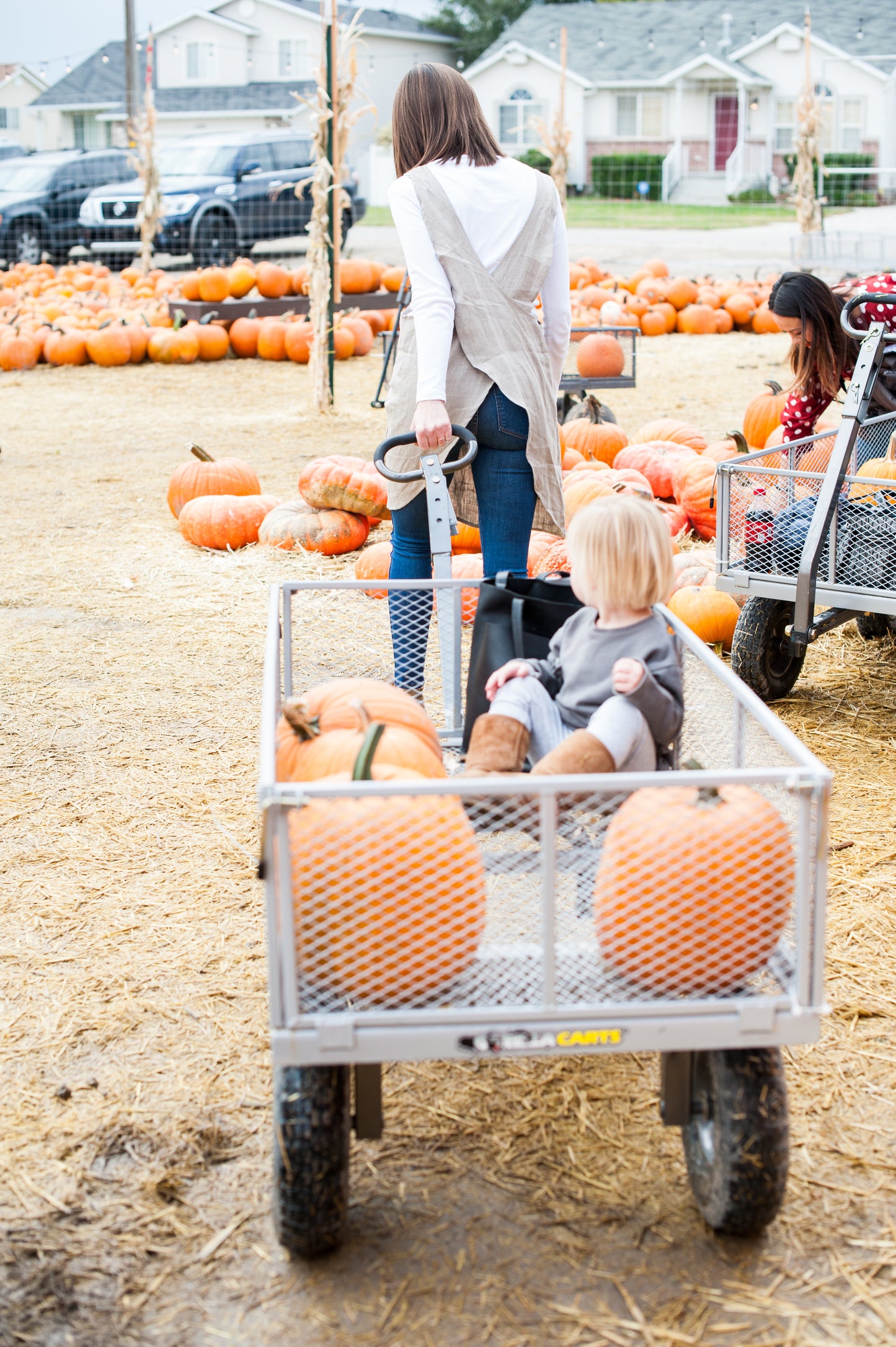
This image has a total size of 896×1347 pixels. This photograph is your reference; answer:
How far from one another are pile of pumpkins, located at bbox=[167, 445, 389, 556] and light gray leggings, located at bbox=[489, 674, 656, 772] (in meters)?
3.63

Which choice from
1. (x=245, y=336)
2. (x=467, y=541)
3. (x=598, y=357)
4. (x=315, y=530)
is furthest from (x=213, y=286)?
(x=467, y=541)

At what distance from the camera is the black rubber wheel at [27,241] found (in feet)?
67.4

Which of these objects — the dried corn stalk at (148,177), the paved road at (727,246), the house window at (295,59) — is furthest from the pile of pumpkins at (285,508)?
the house window at (295,59)

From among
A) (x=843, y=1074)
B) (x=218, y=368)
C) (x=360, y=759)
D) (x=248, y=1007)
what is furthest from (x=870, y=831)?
(x=218, y=368)

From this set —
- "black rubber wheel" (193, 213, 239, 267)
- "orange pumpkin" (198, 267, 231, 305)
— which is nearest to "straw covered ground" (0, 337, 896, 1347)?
"orange pumpkin" (198, 267, 231, 305)

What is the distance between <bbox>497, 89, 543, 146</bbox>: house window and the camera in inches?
1886

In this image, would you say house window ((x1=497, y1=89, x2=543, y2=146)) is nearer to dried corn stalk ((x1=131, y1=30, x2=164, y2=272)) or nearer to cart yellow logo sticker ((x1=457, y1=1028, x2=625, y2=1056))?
dried corn stalk ((x1=131, y1=30, x2=164, y2=272))

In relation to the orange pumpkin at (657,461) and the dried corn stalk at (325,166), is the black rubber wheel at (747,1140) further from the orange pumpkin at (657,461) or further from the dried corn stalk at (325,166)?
the dried corn stalk at (325,166)

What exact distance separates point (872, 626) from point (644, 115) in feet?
151

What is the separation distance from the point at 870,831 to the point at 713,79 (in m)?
46.9

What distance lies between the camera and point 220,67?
55.0 meters

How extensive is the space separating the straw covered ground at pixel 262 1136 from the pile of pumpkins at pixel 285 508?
1825 millimetres

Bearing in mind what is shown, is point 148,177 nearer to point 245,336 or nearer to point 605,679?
→ point 245,336

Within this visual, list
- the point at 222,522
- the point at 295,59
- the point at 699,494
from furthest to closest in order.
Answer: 1. the point at 295,59
2. the point at 222,522
3. the point at 699,494
